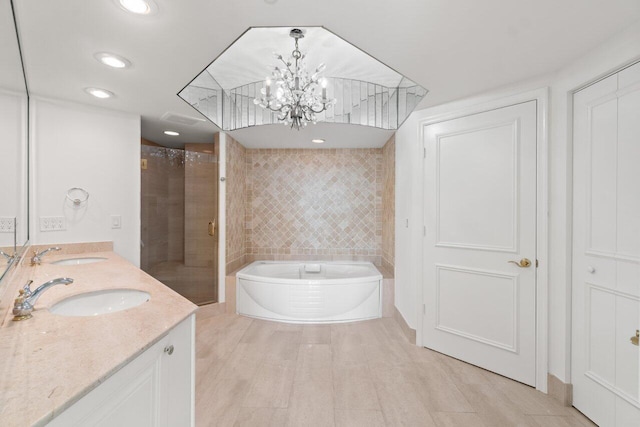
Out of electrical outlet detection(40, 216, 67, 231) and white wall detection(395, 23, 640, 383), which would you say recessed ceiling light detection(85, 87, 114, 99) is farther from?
white wall detection(395, 23, 640, 383)

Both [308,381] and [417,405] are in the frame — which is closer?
[417,405]

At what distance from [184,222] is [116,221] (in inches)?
28.2

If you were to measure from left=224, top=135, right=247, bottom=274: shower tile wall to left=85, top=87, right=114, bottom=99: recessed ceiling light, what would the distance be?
1.31m

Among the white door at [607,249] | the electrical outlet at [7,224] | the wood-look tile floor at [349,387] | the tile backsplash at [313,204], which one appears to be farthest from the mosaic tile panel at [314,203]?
the electrical outlet at [7,224]

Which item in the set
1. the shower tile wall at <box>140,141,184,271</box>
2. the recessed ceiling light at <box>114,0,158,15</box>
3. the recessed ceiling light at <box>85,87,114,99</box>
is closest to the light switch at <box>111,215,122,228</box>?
the shower tile wall at <box>140,141,184,271</box>

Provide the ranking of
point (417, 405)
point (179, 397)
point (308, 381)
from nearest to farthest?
1. point (179, 397)
2. point (417, 405)
3. point (308, 381)

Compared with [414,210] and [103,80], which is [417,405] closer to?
[414,210]

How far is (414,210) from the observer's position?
109 inches

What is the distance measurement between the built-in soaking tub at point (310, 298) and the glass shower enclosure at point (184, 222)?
0.46 metres

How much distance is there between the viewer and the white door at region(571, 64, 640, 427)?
1.55m

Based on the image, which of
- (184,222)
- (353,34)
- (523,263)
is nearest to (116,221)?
(184,222)

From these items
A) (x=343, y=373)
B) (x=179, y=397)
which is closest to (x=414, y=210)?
(x=343, y=373)

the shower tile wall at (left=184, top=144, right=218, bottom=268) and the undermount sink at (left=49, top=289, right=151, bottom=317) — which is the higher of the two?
the shower tile wall at (left=184, top=144, right=218, bottom=268)

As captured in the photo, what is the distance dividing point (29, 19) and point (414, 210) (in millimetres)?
2798
